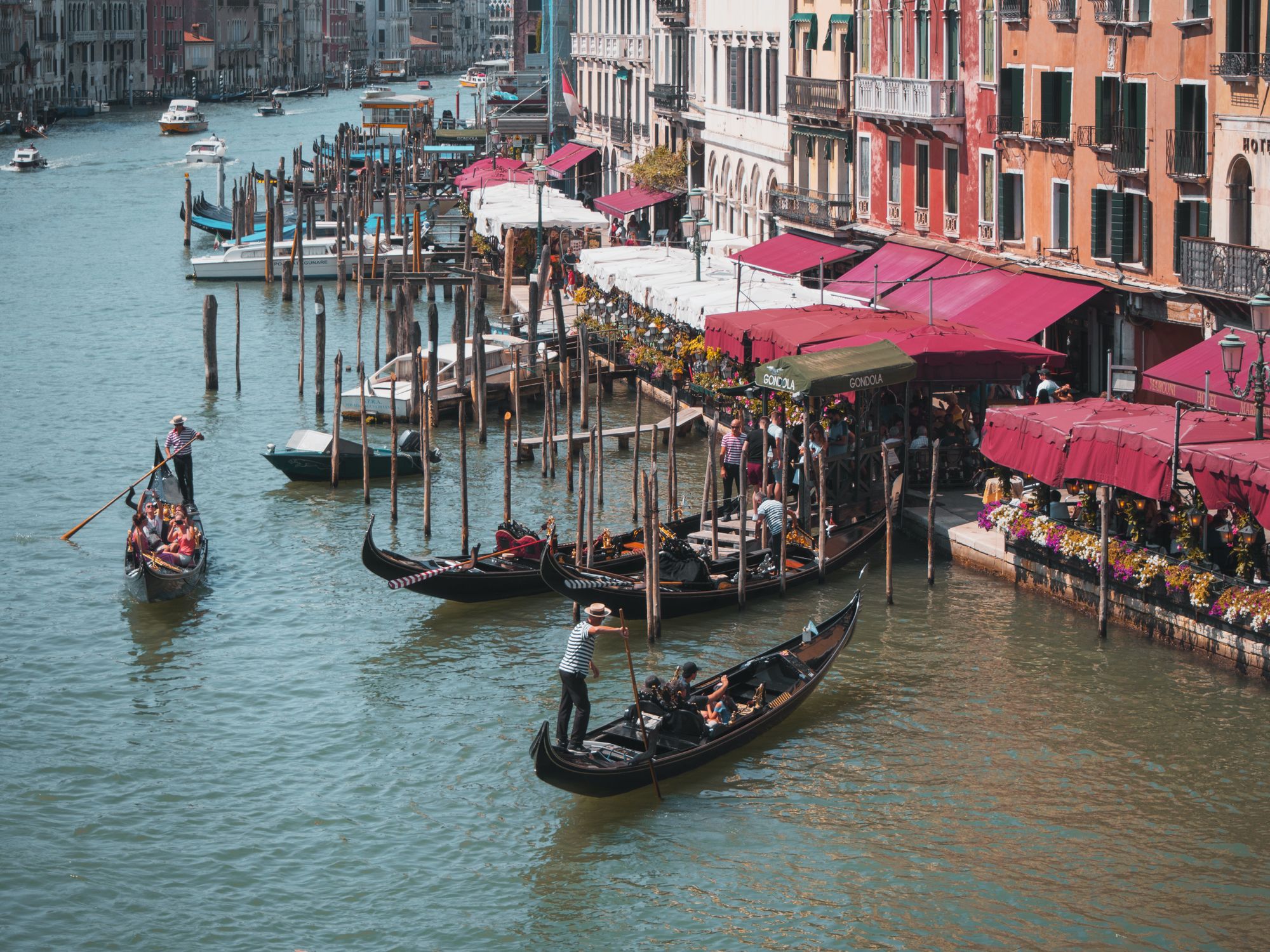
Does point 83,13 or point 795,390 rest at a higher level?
point 83,13

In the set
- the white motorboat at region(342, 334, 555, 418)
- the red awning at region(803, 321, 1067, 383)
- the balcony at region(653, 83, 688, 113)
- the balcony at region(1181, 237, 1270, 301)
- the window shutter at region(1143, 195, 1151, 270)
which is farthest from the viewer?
the balcony at region(653, 83, 688, 113)

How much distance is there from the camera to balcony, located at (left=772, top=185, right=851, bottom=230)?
42969 mm

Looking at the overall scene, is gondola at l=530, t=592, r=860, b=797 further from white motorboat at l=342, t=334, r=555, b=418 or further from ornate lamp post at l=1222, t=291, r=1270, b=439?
white motorboat at l=342, t=334, r=555, b=418

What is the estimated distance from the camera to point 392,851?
18.5 metres

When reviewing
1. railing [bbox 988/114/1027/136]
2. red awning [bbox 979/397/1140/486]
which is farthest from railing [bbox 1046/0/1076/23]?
red awning [bbox 979/397/1140/486]

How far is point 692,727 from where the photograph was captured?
20047 mm

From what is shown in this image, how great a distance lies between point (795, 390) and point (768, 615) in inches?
135

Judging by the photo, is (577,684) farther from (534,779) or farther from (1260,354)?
(1260,354)

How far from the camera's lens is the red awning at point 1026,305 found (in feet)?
104

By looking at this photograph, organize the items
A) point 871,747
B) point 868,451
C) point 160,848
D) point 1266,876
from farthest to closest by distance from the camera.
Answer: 1. point 868,451
2. point 871,747
3. point 160,848
4. point 1266,876

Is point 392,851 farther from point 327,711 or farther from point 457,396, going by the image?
point 457,396

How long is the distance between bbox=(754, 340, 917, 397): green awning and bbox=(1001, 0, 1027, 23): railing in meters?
9.84

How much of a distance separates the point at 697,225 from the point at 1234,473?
57.1 feet

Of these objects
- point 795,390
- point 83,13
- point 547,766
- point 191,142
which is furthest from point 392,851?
point 83,13
